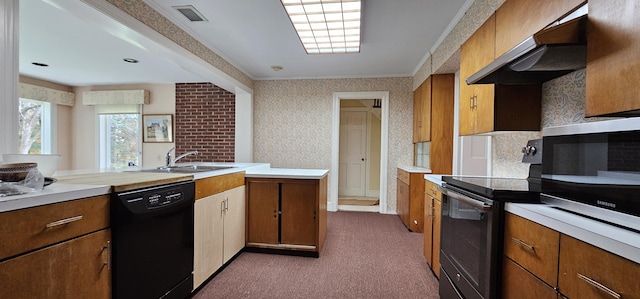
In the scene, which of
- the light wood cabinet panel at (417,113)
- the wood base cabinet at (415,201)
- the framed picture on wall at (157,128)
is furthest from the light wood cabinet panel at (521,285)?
the framed picture on wall at (157,128)

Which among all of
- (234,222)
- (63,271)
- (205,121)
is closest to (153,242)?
(63,271)

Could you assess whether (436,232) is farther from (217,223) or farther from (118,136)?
(118,136)

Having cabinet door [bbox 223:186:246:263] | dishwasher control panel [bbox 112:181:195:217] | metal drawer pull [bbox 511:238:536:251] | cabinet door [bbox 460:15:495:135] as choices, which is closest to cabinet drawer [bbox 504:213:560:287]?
metal drawer pull [bbox 511:238:536:251]

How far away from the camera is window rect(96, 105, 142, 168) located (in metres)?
4.97

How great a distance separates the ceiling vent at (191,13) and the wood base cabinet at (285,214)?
1.65 metres

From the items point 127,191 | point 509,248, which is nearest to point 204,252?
point 127,191

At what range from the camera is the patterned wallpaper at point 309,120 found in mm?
4289

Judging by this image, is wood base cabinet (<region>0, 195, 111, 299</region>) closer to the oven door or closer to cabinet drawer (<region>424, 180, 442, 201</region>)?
the oven door

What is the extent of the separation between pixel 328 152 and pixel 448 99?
203 centimetres

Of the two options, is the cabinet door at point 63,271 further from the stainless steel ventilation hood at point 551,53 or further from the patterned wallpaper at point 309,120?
the patterned wallpaper at point 309,120

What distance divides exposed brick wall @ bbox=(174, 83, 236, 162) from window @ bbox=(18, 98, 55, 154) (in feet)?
7.85

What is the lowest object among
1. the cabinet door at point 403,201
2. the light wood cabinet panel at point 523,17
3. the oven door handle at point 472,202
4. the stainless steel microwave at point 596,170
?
the cabinet door at point 403,201

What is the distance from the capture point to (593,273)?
78 cm

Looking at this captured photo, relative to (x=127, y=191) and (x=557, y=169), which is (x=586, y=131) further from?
(x=127, y=191)
